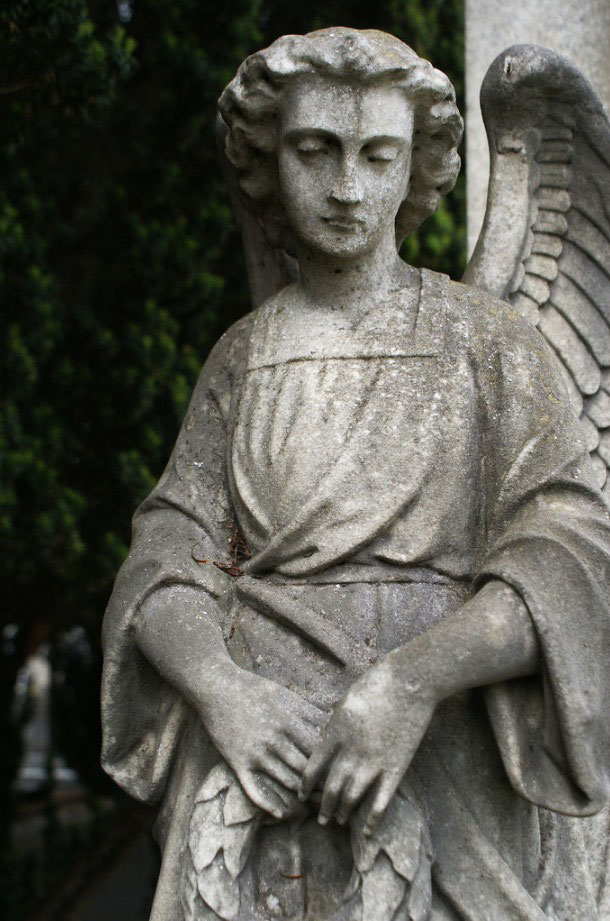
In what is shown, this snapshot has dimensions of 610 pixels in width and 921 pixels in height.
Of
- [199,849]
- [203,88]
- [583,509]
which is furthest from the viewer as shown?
[203,88]

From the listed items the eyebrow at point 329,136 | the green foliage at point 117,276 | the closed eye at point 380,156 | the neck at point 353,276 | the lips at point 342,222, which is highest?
the eyebrow at point 329,136

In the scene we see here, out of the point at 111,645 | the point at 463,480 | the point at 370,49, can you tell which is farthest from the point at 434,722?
the point at 370,49

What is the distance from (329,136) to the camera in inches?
116

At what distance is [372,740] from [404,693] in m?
0.11

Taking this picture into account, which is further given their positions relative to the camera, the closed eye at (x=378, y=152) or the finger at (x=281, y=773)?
the closed eye at (x=378, y=152)

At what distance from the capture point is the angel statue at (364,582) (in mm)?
2627

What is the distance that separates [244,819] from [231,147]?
1614 millimetres

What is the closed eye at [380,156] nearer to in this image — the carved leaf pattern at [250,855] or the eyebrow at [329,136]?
the eyebrow at [329,136]

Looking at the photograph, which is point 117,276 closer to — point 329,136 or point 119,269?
point 119,269

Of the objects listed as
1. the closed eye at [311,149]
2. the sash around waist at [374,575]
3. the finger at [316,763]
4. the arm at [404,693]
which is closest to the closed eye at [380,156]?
the closed eye at [311,149]

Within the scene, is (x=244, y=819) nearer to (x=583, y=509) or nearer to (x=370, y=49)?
(x=583, y=509)

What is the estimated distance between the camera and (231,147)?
3262 millimetres

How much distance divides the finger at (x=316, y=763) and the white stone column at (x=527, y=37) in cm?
225

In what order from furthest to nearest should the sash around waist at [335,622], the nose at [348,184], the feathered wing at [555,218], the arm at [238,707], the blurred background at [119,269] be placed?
the blurred background at [119,269] → the feathered wing at [555,218] → the nose at [348,184] → the sash around waist at [335,622] → the arm at [238,707]
